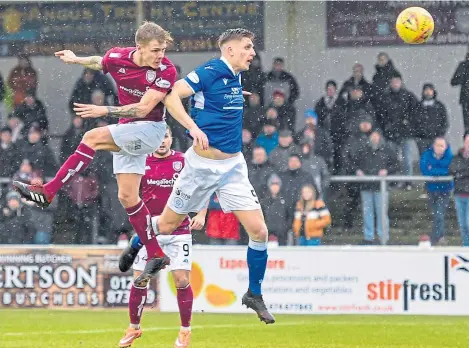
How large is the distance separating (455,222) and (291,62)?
3164 millimetres

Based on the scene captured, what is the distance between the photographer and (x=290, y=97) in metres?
16.8

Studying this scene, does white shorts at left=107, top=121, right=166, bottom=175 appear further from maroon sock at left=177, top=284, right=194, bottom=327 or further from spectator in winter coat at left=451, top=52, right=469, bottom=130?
Answer: spectator in winter coat at left=451, top=52, right=469, bottom=130

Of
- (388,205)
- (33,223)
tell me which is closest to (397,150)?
(388,205)

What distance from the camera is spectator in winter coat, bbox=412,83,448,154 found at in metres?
16.3

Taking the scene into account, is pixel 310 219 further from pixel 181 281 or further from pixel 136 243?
pixel 136 243

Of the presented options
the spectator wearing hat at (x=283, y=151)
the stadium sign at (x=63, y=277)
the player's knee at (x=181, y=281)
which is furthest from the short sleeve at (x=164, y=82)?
the spectator wearing hat at (x=283, y=151)

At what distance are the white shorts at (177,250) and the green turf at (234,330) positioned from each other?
29.5 inches

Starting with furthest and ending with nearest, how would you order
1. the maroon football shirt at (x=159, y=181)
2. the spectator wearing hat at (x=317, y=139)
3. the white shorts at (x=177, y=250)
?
the spectator wearing hat at (x=317, y=139) < the maroon football shirt at (x=159, y=181) < the white shorts at (x=177, y=250)

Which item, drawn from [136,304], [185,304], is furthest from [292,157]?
[136,304]

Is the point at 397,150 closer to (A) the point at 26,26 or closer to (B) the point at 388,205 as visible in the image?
(B) the point at 388,205

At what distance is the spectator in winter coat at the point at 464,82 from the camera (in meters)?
16.7

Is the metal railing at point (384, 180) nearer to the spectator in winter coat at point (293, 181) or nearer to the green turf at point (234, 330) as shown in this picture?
the spectator in winter coat at point (293, 181)

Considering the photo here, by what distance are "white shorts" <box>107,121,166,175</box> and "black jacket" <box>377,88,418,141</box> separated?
650 centimetres

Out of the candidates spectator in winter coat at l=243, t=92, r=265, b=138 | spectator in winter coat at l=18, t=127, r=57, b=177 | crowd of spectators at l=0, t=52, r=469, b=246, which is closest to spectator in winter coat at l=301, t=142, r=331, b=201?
crowd of spectators at l=0, t=52, r=469, b=246
